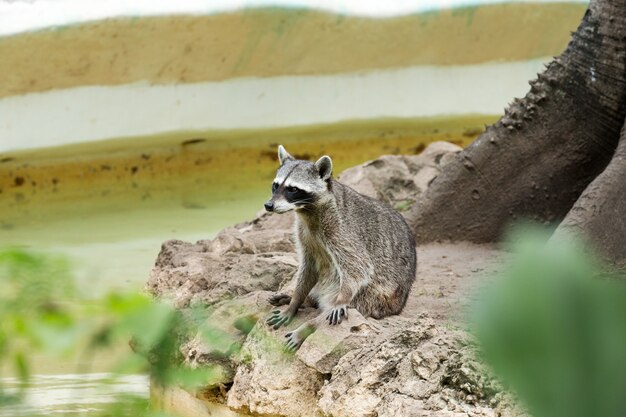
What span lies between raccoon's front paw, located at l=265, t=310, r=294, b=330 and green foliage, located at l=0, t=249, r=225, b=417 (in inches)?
123

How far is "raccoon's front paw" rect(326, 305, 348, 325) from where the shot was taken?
410 centimetres

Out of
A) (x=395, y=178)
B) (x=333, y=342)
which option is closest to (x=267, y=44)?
(x=395, y=178)

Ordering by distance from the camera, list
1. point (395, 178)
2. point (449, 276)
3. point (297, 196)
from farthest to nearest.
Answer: point (395, 178) < point (449, 276) < point (297, 196)

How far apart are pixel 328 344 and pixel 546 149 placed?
2.44m

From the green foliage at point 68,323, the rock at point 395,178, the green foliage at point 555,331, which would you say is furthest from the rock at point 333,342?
the green foliage at point 555,331

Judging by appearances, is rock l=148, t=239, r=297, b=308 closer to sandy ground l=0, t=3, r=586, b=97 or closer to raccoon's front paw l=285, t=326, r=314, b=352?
raccoon's front paw l=285, t=326, r=314, b=352

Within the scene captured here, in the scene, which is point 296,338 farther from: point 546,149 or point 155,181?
point 155,181

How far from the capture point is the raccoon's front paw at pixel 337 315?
4102 millimetres

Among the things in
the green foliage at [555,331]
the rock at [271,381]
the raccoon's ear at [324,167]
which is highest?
the green foliage at [555,331]

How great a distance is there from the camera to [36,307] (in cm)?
102

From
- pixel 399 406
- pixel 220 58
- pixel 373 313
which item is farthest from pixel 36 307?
pixel 220 58

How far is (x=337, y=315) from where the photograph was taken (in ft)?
13.5

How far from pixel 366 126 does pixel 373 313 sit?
588cm

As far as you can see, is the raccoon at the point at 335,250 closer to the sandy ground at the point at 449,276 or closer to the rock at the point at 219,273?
the sandy ground at the point at 449,276
